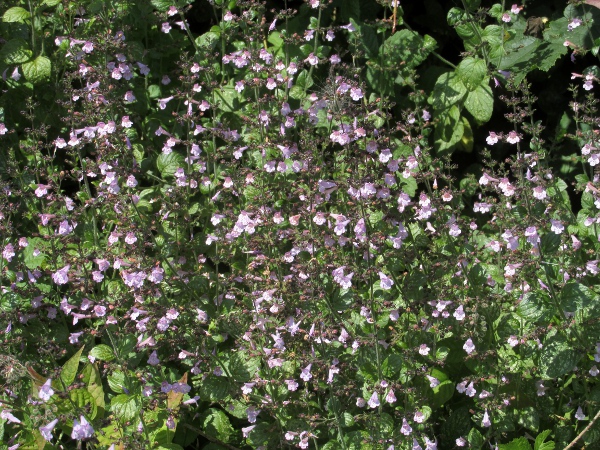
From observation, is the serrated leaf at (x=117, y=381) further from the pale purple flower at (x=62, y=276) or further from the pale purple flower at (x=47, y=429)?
the pale purple flower at (x=47, y=429)

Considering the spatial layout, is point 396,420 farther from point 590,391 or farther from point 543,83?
point 543,83

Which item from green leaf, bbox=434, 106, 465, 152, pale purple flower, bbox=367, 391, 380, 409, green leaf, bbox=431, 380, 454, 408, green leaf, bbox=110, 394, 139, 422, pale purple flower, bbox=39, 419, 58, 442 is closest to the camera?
pale purple flower, bbox=39, 419, 58, 442

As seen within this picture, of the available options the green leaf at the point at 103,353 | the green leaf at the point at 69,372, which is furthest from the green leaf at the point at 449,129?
the green leaf at the point at 69,372

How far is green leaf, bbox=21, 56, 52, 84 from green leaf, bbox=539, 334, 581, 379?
331 centimetres

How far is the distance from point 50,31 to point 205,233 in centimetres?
217

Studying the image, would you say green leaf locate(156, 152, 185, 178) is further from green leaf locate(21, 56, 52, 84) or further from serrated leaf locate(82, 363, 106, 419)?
serrated leaf locate(82, 363, 106, 419)

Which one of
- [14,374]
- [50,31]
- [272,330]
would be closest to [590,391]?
[272,330]

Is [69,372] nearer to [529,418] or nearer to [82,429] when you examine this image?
[82,429]

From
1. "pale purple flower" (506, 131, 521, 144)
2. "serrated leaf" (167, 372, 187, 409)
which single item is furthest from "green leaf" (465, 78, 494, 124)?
"serrated leaf" (167, 372, 187, 409)

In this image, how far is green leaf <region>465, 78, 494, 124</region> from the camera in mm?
4926

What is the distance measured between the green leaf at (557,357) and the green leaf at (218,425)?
1.45 meters

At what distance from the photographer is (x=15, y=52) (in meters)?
5.02

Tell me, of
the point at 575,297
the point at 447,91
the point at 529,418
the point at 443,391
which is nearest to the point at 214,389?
the point at 443,391

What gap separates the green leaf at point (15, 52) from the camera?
197 inches
